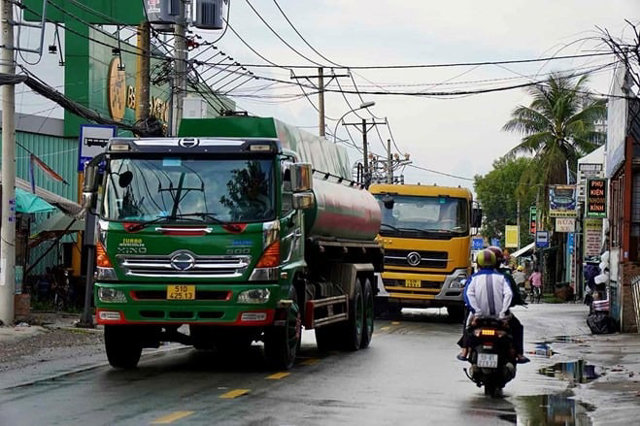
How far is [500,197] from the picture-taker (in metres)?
133

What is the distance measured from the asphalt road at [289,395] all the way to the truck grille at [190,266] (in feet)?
4.17

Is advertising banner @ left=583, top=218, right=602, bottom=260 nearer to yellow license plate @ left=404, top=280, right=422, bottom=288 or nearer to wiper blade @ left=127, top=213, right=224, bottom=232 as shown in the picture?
yellow license plate @ left=404, top=280, right=422, bottom=288

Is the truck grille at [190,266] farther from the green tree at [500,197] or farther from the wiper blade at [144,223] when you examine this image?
the green tree at [500,197]

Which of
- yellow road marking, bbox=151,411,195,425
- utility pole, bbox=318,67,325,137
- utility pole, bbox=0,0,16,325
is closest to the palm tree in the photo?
utility pole, bbox=318,67,325,137

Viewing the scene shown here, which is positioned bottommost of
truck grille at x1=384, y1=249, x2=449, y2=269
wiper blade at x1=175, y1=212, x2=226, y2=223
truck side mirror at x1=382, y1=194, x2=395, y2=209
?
truck grille at x1=384, y1=249, x2=449, y2=269

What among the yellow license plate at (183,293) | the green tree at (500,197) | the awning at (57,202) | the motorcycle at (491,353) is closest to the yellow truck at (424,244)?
the awning at (57,202)

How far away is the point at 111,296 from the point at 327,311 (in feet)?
14.3

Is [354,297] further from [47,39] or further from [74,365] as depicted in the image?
[47,39]

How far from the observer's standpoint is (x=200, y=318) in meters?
15.3

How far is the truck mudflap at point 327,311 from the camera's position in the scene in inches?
685

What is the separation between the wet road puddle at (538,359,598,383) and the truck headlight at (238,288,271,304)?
14.6ft

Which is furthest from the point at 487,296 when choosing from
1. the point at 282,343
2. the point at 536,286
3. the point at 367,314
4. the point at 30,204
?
the point at 536,286

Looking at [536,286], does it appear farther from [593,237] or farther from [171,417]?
[171,417]

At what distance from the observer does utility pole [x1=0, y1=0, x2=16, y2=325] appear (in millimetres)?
23109
